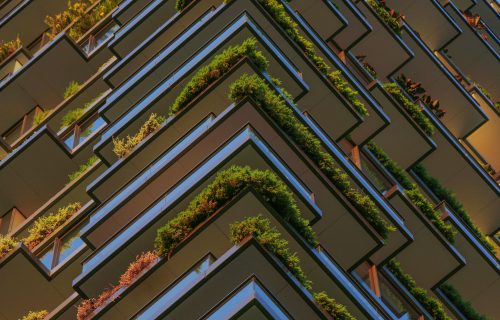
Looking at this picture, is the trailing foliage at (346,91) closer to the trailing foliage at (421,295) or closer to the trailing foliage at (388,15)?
the trailing foliage at (421,295)

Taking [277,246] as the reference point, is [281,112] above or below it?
above

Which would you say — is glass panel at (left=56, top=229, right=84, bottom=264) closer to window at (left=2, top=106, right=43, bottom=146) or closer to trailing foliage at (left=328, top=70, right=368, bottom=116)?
trailing foliage at (left=328, top=70, right=368, bottom=116)

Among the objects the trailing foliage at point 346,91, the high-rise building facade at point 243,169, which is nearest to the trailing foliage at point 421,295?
the high-rise building facade at point 243,169

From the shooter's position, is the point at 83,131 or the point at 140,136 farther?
the point at 83,131

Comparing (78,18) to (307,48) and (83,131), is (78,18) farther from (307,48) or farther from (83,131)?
(307,48)

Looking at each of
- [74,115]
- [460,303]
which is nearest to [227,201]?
[460,303]

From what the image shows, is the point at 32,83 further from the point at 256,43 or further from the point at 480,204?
the point at 480,204
